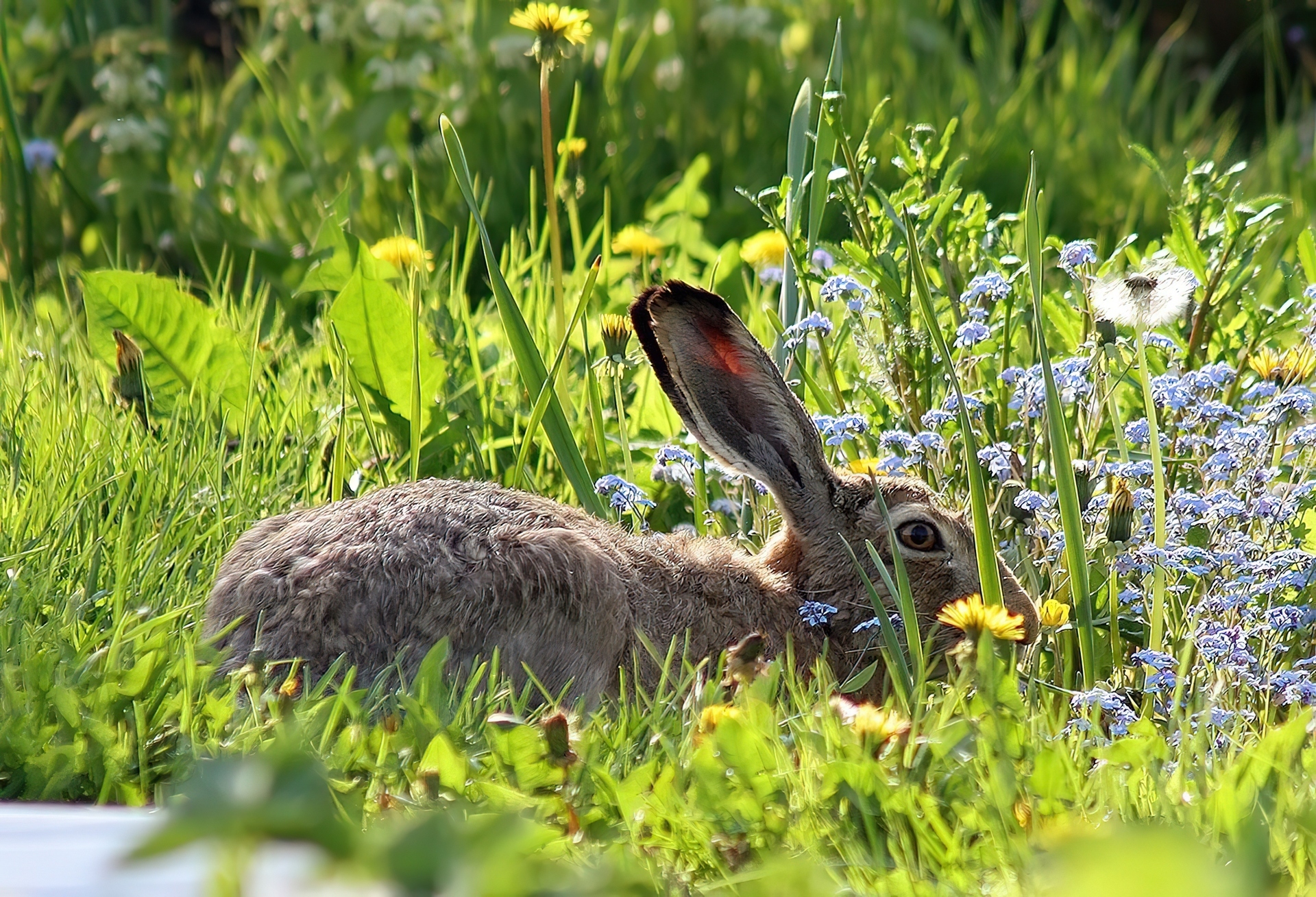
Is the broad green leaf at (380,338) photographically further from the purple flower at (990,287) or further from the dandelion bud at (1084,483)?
the dandelion bud at (1084,483)

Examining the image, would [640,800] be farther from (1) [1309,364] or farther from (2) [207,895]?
(1) [1309,364]

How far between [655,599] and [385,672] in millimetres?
752

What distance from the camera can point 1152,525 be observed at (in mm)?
3490

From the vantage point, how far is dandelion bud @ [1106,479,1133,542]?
10.4 ft

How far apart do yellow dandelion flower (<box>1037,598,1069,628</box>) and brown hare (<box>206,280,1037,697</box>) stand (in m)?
0.18

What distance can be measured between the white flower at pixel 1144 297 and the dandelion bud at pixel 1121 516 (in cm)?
36

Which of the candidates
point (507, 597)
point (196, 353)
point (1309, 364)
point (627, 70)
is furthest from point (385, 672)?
point (627, 70)

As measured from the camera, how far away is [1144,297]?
3.19 metres

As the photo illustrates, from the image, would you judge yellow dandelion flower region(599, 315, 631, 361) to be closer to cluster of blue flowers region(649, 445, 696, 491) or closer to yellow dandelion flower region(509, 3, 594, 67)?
cluster of blue flowers region(649, 445, 696, 491)

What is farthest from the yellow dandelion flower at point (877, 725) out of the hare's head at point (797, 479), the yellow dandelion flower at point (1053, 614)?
the hare's head at point (797, 479)

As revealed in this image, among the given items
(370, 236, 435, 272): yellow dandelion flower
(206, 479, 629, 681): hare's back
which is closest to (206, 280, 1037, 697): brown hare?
(206, 479, 629, 681): hare's back

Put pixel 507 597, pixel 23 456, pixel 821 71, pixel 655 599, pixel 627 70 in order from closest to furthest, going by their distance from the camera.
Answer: pixel 507 597 < pixel 655 599 < pixel 23 456 < pixel 627 70 < pixel 821 71

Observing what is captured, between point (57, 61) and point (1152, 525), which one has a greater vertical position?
point (57, 61)

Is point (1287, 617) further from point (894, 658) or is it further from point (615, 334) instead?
point (615, 334)
